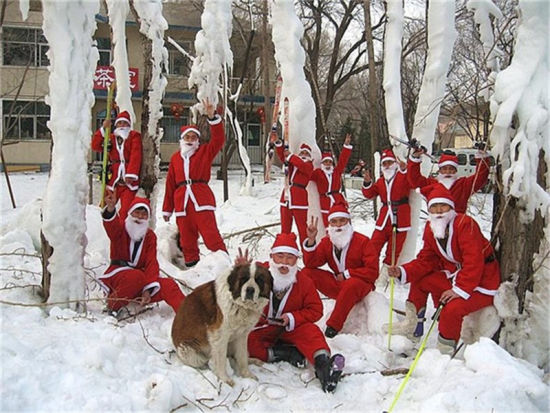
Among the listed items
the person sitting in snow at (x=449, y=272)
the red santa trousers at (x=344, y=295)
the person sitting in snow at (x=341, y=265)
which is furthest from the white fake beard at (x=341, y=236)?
the person sitting in snow at (x=449, y=272)

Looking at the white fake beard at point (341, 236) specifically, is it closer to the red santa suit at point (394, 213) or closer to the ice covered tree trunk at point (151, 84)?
the red santa suit at point (394, 213)

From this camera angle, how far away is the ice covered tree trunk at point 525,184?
418cm

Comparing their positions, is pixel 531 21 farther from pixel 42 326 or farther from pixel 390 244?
pixel 42 326

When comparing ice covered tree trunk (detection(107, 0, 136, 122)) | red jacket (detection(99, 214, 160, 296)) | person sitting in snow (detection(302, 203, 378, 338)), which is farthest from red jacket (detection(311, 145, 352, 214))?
red jacket (detection(99, 214, 160, 296))

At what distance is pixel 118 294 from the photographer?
499 centimetres

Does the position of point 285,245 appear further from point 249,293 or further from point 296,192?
point 296,192

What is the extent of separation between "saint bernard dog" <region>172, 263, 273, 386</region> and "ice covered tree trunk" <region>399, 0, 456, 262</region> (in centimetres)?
367

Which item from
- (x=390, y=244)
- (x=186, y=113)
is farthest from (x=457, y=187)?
(x=186, y=113)

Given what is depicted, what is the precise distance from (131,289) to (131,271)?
173 mm

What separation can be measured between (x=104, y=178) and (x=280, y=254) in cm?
381

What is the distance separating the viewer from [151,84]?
7.24m

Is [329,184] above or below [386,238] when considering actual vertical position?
above

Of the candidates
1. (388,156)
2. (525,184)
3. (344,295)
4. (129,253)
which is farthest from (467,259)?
(129,253)

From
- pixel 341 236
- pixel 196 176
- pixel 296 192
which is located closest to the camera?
pixel 341 236
